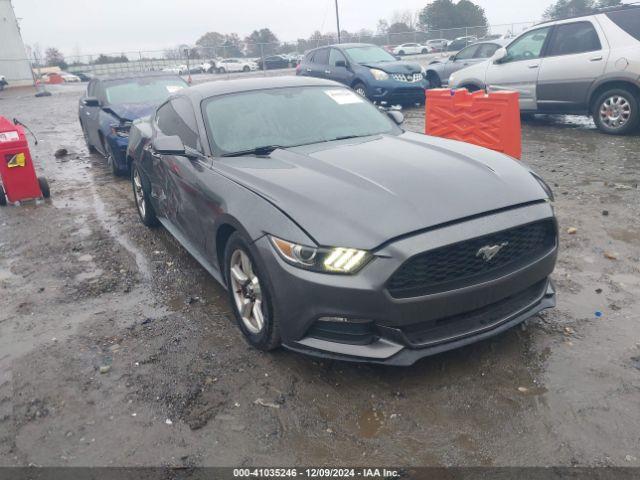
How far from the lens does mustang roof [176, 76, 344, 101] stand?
445cm

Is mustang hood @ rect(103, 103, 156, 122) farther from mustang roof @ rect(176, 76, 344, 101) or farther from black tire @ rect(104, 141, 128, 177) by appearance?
mustang roof @ rect(176, 76, 344, 101)

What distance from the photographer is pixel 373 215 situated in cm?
282

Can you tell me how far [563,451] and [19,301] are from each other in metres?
4.10

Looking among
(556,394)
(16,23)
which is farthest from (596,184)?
(16,23)

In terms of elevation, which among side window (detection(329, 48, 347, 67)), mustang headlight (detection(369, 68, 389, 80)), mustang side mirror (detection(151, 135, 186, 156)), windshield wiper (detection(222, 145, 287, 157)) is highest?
side window (detection(329, 48, 347, 67))

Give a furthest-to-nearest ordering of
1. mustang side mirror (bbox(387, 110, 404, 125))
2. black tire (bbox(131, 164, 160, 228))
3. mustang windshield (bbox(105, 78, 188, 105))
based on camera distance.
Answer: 1. mustang windshield (bbox(105, 78, 188, 105))
2. black tire (bbox(131, 164, 160, 228))
3. mustang side mirror (bbox(387, 110, 404, 125))

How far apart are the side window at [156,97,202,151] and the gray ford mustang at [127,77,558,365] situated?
0.20m

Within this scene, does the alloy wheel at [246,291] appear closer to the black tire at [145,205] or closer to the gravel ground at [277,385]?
the gravel ground at [277,385]

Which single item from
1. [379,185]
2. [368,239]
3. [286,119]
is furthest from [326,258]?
[286,119]

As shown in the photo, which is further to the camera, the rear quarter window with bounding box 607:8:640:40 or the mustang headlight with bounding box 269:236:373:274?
the rear quarter window with bounding box 607:8:640:40

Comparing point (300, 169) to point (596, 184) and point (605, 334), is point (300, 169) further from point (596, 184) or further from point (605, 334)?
point (596, 184)

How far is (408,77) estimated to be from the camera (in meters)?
13.2

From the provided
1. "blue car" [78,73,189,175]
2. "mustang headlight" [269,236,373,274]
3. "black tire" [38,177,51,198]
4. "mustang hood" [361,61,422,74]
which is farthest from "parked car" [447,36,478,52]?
"mustang headlight" [269,236,373,274]

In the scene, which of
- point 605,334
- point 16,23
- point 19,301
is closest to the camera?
point 605,334
